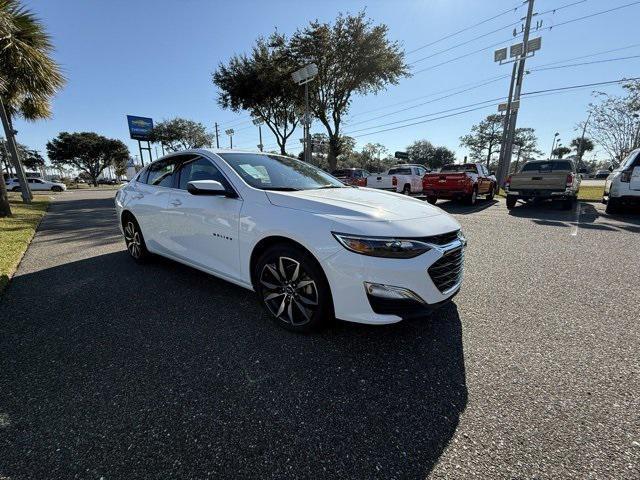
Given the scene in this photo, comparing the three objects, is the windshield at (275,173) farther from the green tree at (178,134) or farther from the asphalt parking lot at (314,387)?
the green tree at (178,134)

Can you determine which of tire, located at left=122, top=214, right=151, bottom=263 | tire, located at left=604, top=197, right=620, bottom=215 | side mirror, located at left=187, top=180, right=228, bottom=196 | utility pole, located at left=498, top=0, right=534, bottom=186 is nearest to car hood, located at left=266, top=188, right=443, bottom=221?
side mirror, located at left=187, top=180, right=228, bottom=196

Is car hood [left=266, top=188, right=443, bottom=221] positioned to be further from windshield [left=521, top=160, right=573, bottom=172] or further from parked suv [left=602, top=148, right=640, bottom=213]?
windshield [left=521, top=160, right=573, bottom=172]

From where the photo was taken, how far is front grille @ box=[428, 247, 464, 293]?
231 cm

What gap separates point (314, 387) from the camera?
207 cm

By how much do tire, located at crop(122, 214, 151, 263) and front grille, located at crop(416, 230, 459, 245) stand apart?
388cm

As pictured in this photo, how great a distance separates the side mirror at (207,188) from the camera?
2.87 m

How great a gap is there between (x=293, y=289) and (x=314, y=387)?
803 mm

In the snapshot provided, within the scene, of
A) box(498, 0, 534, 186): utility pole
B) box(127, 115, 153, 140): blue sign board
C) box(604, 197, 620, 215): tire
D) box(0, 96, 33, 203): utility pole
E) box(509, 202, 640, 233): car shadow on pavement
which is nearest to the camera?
box(509, 202, 640, 233): car shadow on pavement

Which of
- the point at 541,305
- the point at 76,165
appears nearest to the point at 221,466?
the point at 541,305

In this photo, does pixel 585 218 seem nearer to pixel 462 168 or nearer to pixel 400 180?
pixel 462 168

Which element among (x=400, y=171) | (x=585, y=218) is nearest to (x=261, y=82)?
(x=400, y=171)

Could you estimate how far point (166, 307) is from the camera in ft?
10.6

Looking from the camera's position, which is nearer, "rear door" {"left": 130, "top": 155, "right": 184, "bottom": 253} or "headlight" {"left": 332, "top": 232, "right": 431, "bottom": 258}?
"headlight" {"left": 332, "top": 232, "right": 431, "bottom": 258}

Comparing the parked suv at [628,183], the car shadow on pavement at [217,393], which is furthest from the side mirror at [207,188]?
the parked suv at [628,183]
